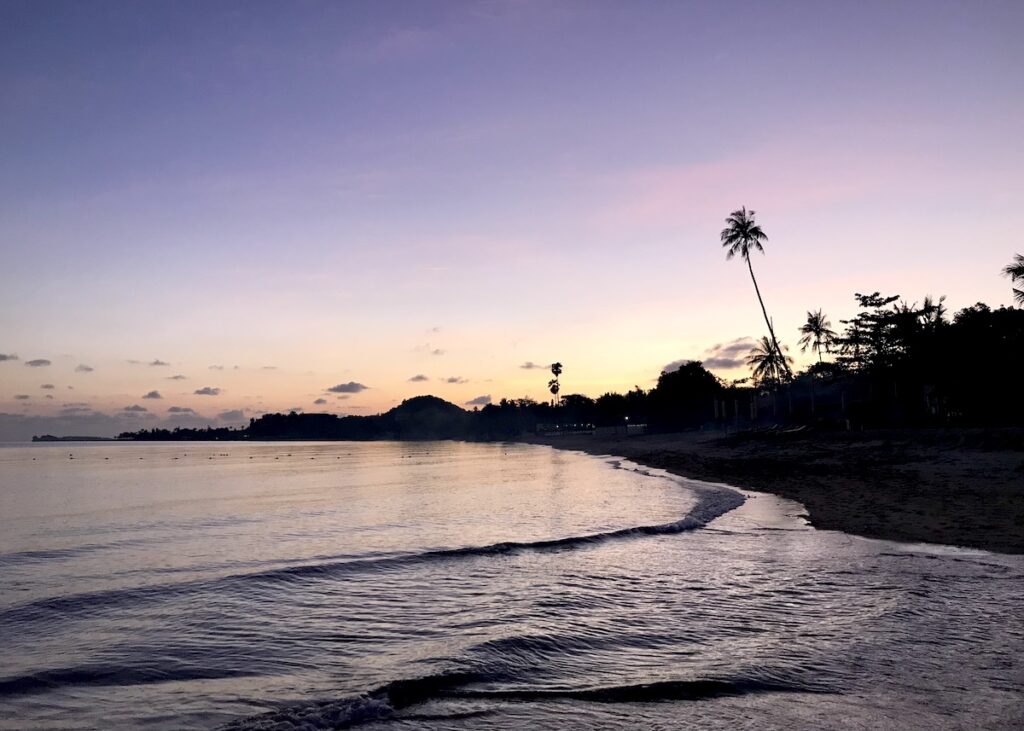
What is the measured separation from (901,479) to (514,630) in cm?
2261

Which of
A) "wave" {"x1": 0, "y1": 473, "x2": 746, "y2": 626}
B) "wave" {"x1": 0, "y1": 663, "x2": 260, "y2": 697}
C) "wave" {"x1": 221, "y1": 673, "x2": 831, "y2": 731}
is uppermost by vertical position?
"wave" {"x1": 221, "y1": 673, "x2": 831, "y2": 731}

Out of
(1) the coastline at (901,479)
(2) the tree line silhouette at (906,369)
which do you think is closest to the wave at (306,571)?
(1) the coastline at (901,479)

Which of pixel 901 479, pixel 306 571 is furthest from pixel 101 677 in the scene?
pixel 901 479

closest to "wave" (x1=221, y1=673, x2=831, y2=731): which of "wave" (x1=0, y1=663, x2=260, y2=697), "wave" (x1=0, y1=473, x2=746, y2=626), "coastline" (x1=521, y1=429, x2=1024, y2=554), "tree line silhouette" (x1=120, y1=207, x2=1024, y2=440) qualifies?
"wave" (x1=0, y1=663, x2=260, y2=697)

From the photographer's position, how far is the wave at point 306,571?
11.1 meters

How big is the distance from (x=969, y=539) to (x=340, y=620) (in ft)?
43.0

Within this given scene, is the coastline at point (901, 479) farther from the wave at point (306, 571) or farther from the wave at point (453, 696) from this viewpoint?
the wave at point (453, 696)

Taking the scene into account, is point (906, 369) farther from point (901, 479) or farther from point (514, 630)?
point (514, 630)

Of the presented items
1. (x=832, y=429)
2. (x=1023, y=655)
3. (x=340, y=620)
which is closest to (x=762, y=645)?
(x=1023, y=655)

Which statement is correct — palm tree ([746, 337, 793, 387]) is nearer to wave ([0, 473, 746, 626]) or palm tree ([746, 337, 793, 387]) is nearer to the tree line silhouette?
the tree line silhouette

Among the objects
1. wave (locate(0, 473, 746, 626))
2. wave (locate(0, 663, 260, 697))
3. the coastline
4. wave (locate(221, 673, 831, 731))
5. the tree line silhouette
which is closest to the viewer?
wave (locate(221, 673, 831, 731))

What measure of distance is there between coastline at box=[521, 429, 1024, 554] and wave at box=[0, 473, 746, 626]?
14.9 feet

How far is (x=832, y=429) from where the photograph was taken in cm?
5156

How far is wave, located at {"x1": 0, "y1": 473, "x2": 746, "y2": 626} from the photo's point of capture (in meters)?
11.1
